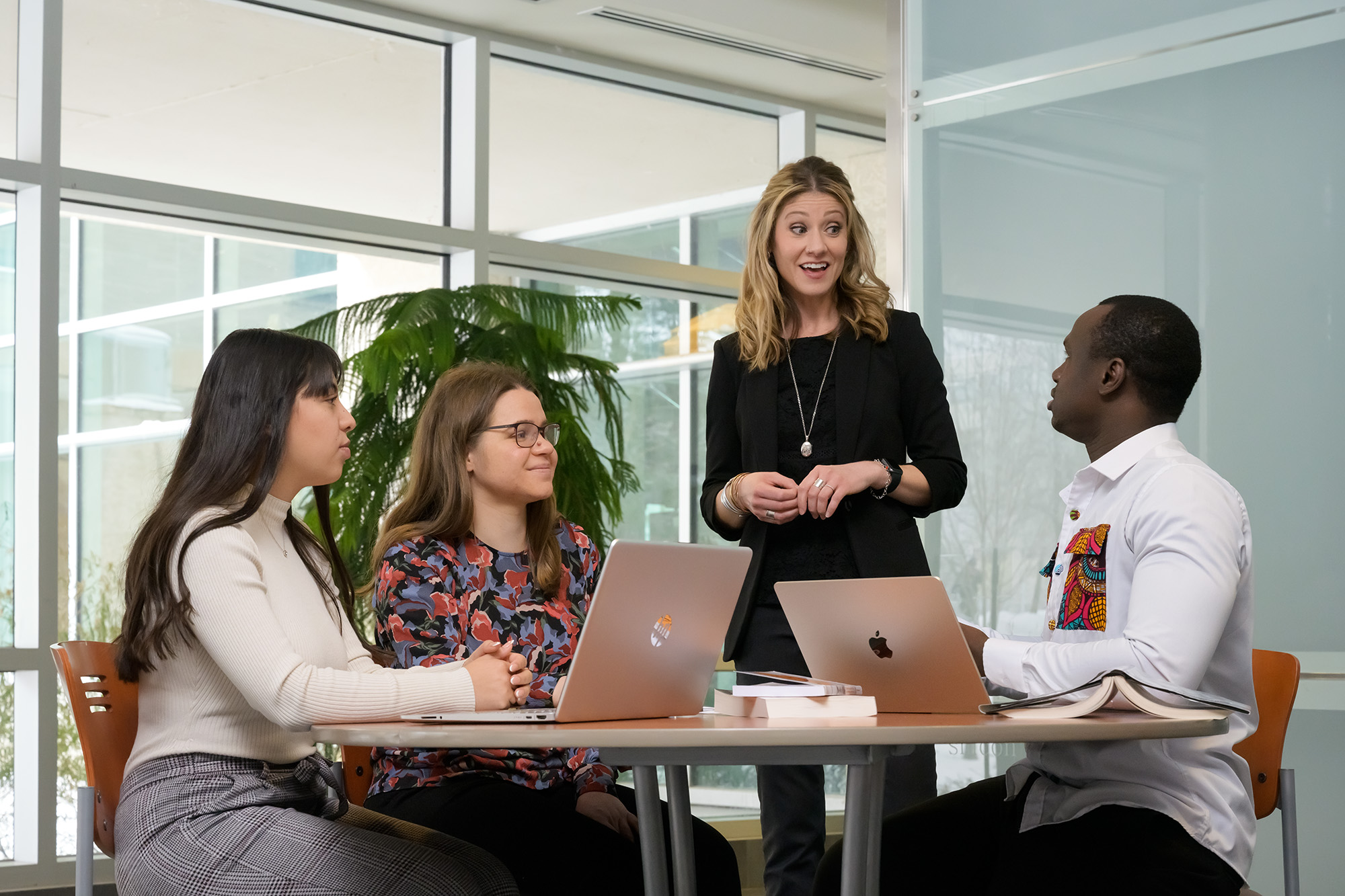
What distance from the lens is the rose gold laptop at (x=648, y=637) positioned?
160 cm

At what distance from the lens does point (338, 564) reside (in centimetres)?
230

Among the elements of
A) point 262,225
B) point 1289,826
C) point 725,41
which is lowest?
point 1289,826

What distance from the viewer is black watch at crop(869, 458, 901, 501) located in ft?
8.37

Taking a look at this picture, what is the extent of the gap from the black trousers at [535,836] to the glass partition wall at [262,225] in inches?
114

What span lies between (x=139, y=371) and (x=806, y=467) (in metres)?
3.18

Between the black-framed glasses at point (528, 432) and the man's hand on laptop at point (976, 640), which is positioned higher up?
the black-framed glasses at point (528, 432)

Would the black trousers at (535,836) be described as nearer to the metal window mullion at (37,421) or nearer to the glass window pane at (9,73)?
the metal window mullion at (37,421)

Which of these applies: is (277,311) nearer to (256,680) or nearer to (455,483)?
(455,483)

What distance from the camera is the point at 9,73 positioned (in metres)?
4.80

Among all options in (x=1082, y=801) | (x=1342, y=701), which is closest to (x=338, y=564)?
(x=1082, y=801)

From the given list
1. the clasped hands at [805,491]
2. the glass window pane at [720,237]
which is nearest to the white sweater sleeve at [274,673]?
the clasped hands at [805,491]

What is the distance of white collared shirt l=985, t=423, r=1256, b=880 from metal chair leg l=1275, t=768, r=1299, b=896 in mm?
384

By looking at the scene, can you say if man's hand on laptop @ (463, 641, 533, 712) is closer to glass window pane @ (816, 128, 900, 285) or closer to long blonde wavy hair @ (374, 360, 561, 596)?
long blonde wavy hair @ (374, 360, 561, 596)

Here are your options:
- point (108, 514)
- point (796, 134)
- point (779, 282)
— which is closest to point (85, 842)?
point (779, 282)
